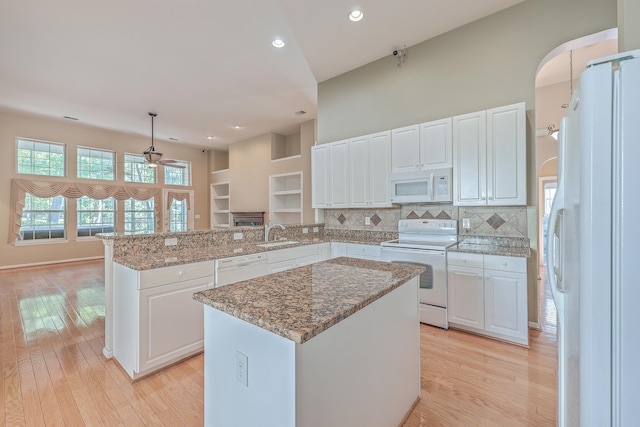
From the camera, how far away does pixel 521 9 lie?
3055 mm

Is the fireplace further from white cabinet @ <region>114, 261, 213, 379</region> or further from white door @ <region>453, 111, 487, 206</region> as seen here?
white door @ <region>453, 111, 487, 206</region>

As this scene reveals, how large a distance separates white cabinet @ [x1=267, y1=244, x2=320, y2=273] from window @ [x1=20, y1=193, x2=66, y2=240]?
7.02 meters

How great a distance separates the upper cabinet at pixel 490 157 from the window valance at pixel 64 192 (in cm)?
834

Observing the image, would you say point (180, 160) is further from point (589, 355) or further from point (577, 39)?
point (589, 355)

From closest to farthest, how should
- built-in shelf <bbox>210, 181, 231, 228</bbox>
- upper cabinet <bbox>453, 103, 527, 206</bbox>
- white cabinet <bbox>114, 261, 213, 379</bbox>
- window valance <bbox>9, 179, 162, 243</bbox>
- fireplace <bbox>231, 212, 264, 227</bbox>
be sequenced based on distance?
white cabinet <bbox>114, 261, 213, 379</bbox> → upper cabinet <bbox>453, 103, 527, 206</bbox> → window valance <bbox>9, 179, 162, 243</bbox> → fireplace <bbox>231, 212, 264, 227</bbox> → built-in shelf <bbox>210, 181, 231, 228</bbox>

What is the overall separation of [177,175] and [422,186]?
27.2 feet

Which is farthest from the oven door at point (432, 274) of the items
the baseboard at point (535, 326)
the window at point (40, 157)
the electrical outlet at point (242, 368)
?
the window at point (40, 157)

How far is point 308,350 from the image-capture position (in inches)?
38.0

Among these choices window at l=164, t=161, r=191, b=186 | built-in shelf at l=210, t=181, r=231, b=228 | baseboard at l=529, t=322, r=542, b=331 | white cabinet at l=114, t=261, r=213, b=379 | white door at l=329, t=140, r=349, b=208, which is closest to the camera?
white cabinet at l=114, t=261, r=213, b=379

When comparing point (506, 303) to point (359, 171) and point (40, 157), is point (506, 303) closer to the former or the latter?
point (359, 171)

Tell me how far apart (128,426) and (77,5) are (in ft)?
12.9

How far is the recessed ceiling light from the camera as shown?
3.06 metres

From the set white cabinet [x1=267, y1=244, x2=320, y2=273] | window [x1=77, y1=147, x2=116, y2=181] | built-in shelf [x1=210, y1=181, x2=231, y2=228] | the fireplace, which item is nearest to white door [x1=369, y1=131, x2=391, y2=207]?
white cabinet [x1=267, y1=244, x2=320, y2=273]

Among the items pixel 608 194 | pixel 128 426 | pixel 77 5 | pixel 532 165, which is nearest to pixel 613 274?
pixel 608 194
